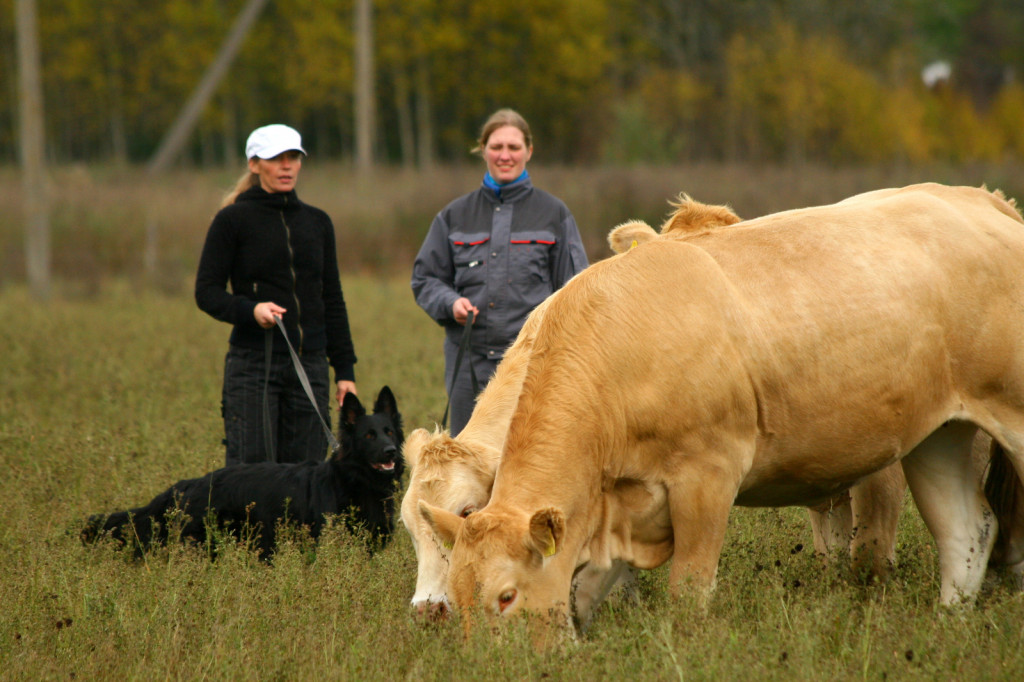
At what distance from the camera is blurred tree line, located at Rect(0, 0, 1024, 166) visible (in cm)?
4328

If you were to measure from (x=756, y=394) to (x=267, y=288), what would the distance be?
3.22m

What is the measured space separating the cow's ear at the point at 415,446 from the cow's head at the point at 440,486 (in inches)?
0.5

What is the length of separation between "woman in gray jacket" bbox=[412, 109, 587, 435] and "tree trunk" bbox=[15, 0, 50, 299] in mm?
16223

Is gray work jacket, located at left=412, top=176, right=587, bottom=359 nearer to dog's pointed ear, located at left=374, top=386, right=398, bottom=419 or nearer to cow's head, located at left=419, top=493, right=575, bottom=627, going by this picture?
dog's pointed ear, located at left=374, top=386, right=398, bottom=419

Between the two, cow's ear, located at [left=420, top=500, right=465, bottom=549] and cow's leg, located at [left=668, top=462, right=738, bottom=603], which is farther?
cow's leg, located at [left=668, top=462, right=738, bottom=603]

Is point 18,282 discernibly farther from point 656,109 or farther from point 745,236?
point 656,109

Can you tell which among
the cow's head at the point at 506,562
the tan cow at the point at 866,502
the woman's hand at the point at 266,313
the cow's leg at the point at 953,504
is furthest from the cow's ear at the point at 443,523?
the cow's leg at the point at 953,504

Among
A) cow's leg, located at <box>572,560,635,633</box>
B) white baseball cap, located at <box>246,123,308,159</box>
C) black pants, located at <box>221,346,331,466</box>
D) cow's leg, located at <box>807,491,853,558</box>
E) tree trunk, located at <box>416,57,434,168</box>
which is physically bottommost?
cow's leg, located at <box>807,491,853,558</box>

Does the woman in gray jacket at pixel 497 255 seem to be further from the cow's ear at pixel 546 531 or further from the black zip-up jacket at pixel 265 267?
the cow's ear at pixel 546 531

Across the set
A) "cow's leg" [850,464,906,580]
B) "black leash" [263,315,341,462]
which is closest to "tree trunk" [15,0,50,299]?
"black leash" [263,315,341,462]

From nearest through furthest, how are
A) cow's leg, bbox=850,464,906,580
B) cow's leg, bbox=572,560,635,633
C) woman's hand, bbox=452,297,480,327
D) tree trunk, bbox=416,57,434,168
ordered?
1. cow's leg, bbox=572,560,635,633
2. cow's leg, bbox=850,464,906,580
3. woman's hand, bbox=452,297,480,327
4. tree trunk, bbox=416,57,434,168

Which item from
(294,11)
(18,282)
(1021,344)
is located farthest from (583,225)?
(294,11)

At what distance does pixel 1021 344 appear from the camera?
17.5 feet

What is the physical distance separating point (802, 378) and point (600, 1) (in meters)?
44.2
